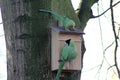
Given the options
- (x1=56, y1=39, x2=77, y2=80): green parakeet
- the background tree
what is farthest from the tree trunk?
(x1=56, y1=39, x2=77, y2=80): green parakeet

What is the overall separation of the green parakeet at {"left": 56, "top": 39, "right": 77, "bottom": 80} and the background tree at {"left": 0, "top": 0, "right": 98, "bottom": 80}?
0.10 metres

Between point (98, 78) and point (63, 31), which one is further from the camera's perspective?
point (98, 78)

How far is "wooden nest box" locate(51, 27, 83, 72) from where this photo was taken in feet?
7.09

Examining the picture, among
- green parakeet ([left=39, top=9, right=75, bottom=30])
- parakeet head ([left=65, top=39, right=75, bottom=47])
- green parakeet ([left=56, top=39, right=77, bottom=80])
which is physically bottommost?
green parakeet ([left=56, top=39, right=77, bottom=80])

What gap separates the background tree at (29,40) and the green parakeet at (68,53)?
0.34 feet

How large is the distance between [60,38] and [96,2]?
98 centimetres

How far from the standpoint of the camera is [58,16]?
216 cm

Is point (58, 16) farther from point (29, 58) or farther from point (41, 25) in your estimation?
point (29, 58)

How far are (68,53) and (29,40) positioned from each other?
0.26 metres

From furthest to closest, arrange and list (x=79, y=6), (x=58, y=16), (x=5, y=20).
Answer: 1. (x=79, y=6)
2. (x=5, y=20)
3. (x=58, y=16)

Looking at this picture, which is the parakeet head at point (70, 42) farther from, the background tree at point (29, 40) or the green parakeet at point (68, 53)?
the background tree at point (29, 40)

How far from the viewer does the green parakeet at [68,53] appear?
2117 mm

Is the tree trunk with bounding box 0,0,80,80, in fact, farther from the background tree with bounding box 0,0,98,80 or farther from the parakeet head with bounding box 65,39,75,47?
the parakeet head with bounding box 65,39,75,47

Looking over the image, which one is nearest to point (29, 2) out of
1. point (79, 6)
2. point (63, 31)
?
point (63, 31)
